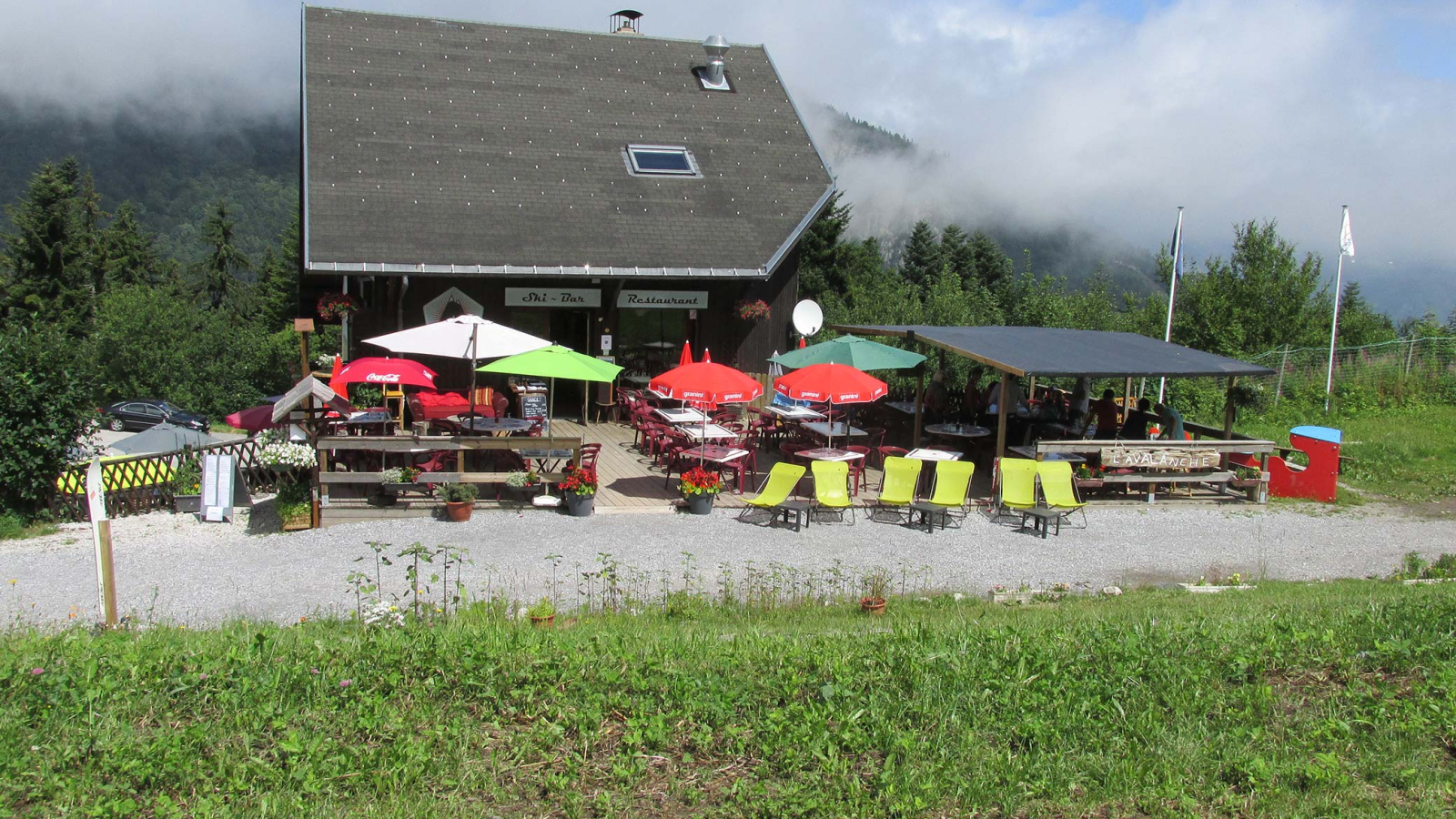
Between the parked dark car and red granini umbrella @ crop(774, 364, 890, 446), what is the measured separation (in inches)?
961

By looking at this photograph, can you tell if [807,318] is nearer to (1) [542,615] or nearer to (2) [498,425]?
(2) [498,425]

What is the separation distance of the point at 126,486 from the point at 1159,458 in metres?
14.0

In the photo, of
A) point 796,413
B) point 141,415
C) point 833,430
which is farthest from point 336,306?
point 141,415

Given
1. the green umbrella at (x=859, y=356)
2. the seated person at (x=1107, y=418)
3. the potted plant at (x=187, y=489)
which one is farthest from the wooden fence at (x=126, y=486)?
the seated person at (x=1107, y=418)

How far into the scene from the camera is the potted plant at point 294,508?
12.4 metres

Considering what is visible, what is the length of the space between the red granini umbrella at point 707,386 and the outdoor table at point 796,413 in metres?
3.26

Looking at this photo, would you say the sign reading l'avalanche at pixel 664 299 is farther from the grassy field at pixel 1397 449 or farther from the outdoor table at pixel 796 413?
the grassy field at pixel 1397 449

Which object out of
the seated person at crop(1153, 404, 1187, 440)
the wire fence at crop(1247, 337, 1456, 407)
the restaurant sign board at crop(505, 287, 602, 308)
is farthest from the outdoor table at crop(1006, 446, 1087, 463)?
the wire fence at crop(1247, 337, 1456, 407)

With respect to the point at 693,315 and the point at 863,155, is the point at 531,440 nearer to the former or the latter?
the point at 693,315

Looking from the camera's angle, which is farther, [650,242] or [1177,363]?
[650,242]

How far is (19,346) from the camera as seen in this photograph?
1381cm

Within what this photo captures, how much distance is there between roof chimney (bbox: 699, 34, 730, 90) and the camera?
24.2 meters

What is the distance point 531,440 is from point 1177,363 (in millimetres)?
9174

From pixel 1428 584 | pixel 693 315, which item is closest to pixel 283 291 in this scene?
pixel 693 315
